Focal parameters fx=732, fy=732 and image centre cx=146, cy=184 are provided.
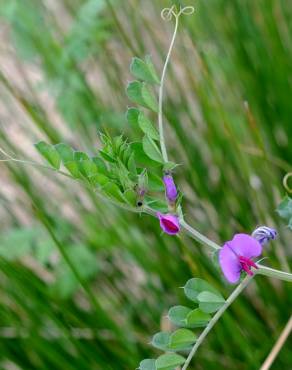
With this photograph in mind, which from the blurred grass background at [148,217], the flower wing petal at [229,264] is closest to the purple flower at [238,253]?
the flower wing petal at [229,264]

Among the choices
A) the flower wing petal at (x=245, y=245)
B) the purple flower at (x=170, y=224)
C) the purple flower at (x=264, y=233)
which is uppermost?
the purple flower at (x=170, y=224)

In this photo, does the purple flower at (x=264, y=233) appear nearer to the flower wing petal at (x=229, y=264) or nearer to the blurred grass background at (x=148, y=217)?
the flower wing petal at (x=229, y=264)

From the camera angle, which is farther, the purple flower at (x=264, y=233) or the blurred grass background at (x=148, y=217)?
the blurred grass background at (x=148, y=217)

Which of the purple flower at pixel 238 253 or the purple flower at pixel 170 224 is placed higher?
A: the purple flower at pixel 170 224

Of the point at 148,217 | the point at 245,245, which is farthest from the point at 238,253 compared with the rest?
the point at 148,217

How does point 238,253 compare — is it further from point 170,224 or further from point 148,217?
point 148,217

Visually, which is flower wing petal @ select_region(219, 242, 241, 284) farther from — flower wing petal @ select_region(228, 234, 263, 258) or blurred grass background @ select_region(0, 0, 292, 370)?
blurred grass background @ select_region(0, 0, 292, 370)

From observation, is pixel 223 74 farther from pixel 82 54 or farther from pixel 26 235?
pixel 26 235
